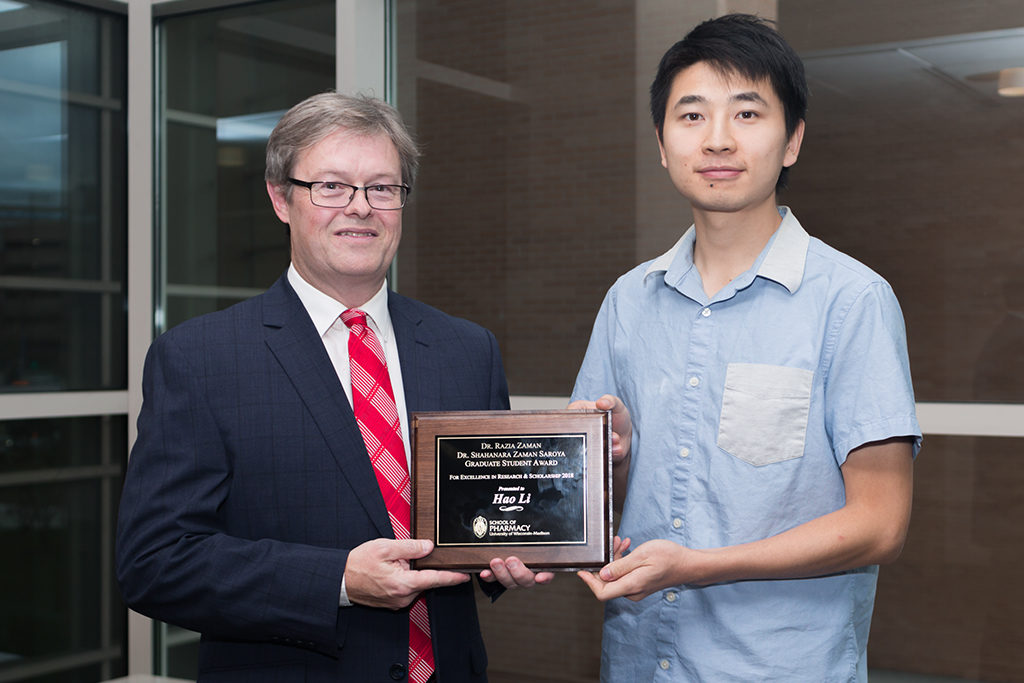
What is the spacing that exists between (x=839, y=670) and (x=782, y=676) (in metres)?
0.11

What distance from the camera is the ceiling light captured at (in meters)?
3.28

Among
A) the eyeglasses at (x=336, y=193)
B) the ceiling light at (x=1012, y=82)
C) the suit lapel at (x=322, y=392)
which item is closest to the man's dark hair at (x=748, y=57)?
the eyeglasses at (x=336, y=193)

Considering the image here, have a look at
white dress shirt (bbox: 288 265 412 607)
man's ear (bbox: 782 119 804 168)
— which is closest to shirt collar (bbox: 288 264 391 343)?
white dress shirt (bbox: 288 265 412 607)

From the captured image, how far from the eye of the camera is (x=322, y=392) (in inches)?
80.6

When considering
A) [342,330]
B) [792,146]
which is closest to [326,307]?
[342,330]

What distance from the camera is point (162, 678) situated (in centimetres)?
492

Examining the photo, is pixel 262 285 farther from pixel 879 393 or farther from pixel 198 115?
pixel 879 393

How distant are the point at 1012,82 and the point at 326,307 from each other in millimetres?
2408

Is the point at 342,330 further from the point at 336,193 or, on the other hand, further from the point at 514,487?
the point at 514,487

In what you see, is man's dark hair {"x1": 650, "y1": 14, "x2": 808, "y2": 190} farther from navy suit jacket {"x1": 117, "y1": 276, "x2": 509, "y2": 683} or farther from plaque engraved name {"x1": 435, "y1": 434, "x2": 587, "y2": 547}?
navy suit jacket {"x1": 117, "y1": 276, "x2": 509, "y2": 683}

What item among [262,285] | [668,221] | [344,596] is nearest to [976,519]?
[668,221]

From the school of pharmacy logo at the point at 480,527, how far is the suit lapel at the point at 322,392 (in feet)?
0.62

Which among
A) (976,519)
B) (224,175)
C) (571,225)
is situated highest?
(224,175)

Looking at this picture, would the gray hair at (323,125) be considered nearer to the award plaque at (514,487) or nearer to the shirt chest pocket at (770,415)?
the award plaque at (514,487)
